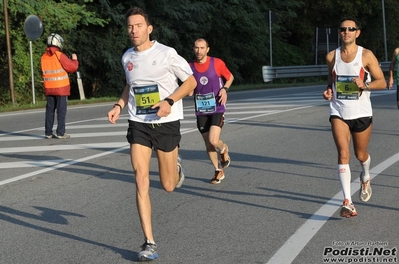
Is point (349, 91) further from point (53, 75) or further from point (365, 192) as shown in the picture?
point (53, 75)

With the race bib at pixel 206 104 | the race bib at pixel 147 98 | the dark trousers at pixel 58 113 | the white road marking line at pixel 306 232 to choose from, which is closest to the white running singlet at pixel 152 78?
the race bib at pixel 147 98

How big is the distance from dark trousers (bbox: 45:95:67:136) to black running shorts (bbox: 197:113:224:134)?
5.17m

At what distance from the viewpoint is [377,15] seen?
5575 cm

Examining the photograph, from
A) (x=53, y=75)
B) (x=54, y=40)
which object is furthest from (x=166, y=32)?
(x=54, y=40)

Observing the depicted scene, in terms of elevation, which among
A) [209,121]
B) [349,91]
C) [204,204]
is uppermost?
[349,91]

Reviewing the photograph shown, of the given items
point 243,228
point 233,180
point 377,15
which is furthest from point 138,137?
point 377,15

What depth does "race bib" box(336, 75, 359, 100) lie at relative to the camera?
8.20 m

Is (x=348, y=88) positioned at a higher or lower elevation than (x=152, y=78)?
lower

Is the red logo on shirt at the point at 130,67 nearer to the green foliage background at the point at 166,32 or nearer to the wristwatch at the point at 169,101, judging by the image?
the wristwatch at the point at 169,101

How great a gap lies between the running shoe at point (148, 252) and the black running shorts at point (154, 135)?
885 mm

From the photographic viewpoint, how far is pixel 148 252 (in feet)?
21.4

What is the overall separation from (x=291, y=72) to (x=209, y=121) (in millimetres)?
30095

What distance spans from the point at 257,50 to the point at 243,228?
119 ft

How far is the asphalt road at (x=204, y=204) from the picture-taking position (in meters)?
6.84
